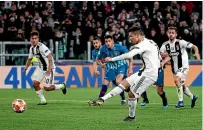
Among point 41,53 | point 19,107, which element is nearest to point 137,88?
point 19,107

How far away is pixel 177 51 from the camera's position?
55.8 ft

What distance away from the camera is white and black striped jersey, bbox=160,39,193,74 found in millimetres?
16875

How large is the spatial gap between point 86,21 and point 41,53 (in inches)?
404

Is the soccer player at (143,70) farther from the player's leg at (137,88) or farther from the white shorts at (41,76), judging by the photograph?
the white shorts at (41,76)

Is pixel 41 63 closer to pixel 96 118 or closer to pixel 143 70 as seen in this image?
pixel 96 118

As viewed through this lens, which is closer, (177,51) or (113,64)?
(177,51)

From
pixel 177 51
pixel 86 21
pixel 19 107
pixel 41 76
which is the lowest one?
pixel 19 107

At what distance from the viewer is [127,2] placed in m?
29.3

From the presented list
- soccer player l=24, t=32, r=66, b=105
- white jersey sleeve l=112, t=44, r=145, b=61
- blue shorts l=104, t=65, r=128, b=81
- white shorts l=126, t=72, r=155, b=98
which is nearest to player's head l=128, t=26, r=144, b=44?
white jersey sleeve l=112, t=44, r=145, b=61

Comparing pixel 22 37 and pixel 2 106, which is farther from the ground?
pixel 22 37

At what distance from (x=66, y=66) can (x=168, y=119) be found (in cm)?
1511

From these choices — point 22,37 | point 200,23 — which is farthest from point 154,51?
point 200,23

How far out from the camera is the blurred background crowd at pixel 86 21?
88.1ft

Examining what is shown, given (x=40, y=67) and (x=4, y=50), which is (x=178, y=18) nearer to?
(x=4, y=50)
